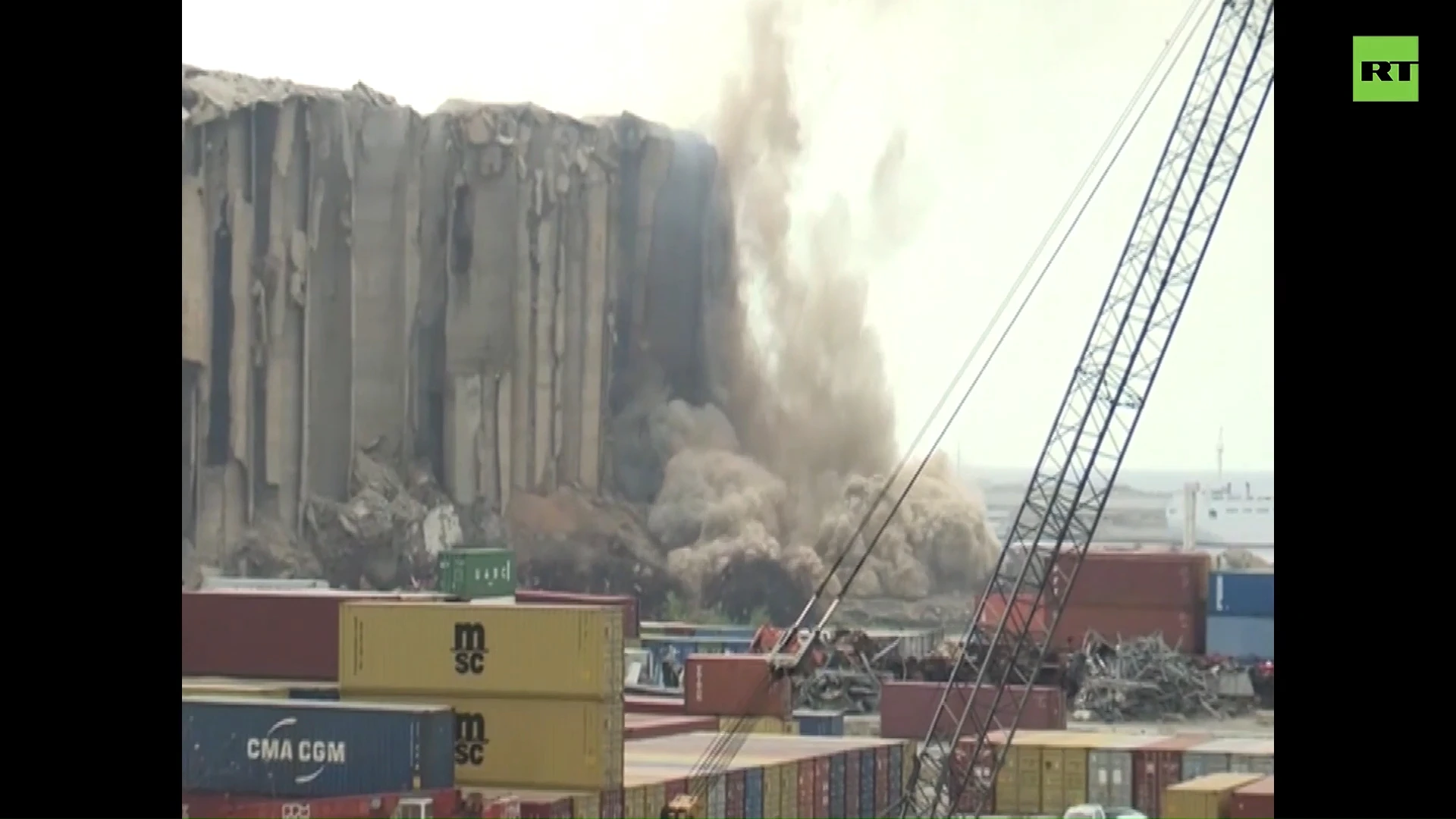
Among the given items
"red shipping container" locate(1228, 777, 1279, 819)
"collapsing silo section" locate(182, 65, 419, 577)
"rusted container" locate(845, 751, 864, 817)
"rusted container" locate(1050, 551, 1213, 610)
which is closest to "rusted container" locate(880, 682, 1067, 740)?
"rusted container" locate(845, 751, 864, 817)

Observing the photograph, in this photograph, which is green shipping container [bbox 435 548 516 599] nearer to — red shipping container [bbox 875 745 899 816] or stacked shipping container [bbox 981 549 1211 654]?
red shipping container [bbox 875 745 899 816]

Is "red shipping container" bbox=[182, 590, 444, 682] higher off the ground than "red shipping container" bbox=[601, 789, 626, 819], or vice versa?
"red shipping container" bbox=[182, 590, 444, 682]

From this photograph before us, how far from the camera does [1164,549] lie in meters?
9.08

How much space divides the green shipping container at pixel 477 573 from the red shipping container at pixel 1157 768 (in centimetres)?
312

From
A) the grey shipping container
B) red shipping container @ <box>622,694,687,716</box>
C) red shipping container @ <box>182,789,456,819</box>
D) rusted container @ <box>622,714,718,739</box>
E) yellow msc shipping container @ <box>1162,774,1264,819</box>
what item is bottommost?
red shipping container @ <box>182,789,456,819</box>

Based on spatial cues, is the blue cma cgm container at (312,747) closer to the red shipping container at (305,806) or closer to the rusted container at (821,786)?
the red shipping container at (305,806)

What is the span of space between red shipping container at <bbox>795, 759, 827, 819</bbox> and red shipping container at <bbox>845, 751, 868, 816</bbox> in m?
0.13

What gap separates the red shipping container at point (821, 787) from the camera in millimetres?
9195

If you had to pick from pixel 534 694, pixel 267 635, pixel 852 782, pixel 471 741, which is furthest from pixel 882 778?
pixel 267 635

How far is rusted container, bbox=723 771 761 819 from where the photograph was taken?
9.16m

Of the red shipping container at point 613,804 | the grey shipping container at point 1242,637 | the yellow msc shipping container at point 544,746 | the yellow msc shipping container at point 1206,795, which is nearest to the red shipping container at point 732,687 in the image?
the yellow msc shipping container at point 544,746
